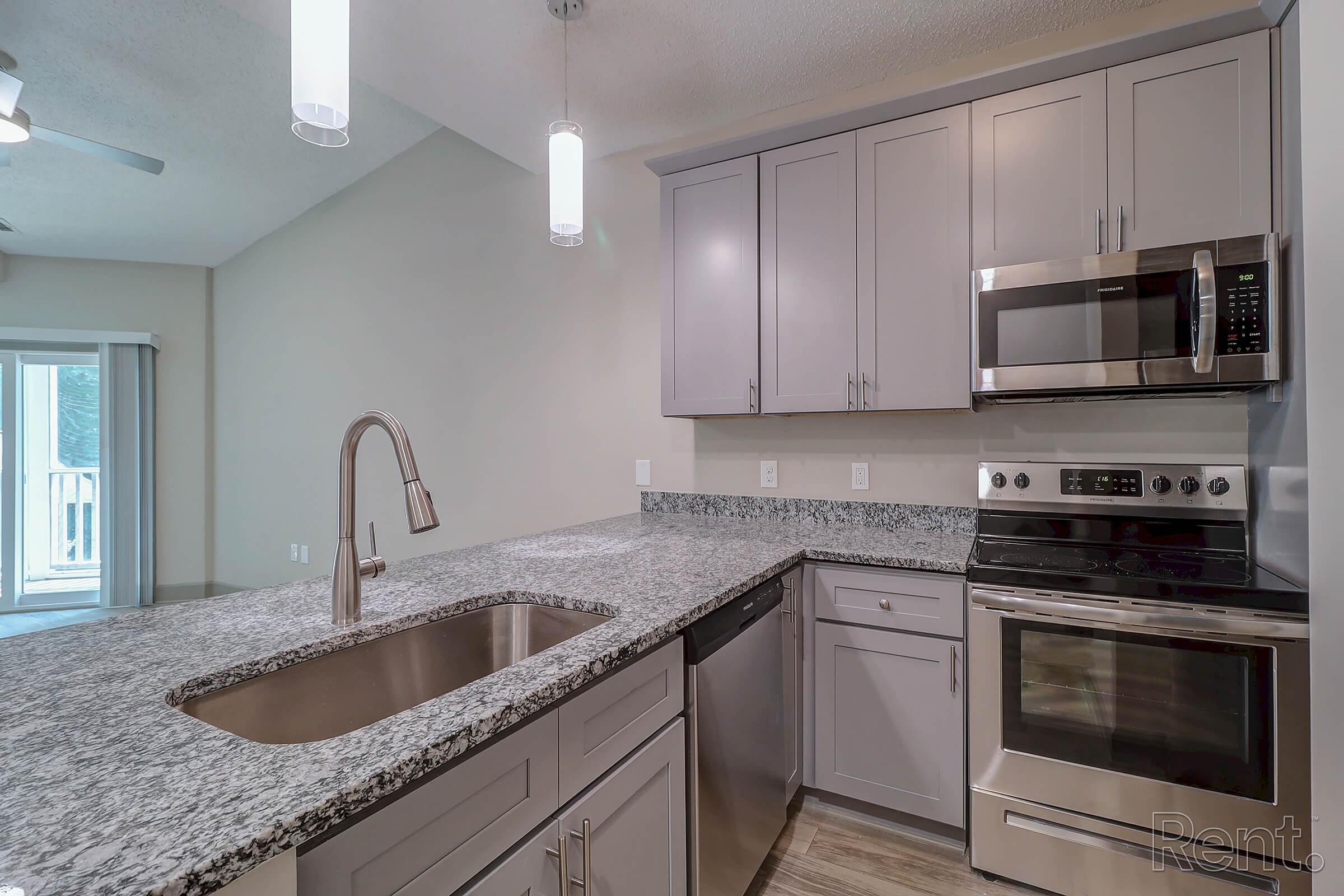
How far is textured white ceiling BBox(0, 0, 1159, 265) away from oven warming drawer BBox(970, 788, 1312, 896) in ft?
8.25

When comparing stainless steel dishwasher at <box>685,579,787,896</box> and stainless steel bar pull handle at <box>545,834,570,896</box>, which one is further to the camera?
stainless steel dishwasher at <box>685,579,787,896</box>

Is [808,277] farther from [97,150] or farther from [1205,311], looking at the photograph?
[97,150]

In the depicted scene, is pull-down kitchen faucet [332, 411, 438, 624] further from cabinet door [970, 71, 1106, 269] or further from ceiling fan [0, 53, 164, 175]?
ceiling fan [0, 53, 164, 175]

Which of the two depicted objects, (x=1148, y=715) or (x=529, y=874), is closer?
(x=529, y=874)

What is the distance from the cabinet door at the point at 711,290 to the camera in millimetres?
2354

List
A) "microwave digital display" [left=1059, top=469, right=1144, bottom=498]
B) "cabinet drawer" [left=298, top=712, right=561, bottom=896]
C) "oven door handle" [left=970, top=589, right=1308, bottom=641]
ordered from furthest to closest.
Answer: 1. "microwave digital display" [left=1059, top=469, right=1144, bottom=498]
2. "oven door handle" [left=970, top=589, right=1308, bottom=641]
3. "cabinet drawer" [left=298, top=712, right=561, bottom=896]

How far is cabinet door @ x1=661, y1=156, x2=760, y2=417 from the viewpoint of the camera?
2.35m

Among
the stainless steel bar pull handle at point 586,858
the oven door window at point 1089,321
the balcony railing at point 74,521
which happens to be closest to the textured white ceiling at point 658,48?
the oven door window at point 1089,321

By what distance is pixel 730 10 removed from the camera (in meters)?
2.01

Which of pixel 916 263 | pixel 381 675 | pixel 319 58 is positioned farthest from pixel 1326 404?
pixel 319 58

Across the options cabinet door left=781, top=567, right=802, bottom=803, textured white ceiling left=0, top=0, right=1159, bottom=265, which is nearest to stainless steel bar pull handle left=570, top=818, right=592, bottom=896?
cabinet door left=781, top=567, right=802, bottom=803

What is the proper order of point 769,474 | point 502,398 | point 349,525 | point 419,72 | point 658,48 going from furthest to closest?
point 502,398 < point 769,474 < point 419,72 < point 658,48 < point 349,525

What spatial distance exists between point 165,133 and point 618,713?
14.7ft

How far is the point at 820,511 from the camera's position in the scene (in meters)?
2.52
